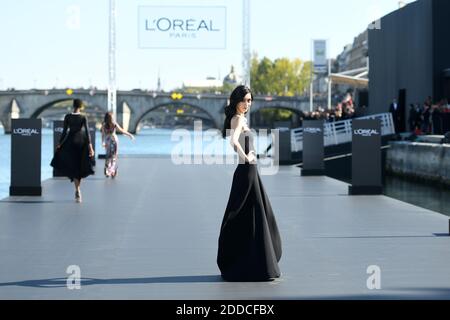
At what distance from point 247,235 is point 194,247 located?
2.54 m

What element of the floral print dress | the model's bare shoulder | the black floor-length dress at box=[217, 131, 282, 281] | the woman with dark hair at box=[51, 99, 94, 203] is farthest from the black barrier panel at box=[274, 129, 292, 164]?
the black floor-length dress at box=[217, 131, 282, 281]

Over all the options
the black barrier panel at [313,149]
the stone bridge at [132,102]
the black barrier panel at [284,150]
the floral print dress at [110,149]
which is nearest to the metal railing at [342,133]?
the black barrier panel at [284,150]

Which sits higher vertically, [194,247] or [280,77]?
[280,77]

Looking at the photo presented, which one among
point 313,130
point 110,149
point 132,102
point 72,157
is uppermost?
point 132,102

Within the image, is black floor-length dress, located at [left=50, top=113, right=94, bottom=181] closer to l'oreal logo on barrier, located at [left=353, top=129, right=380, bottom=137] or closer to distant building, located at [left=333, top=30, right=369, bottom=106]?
l'oreal logo on barrier, located at [left=353, top=129, right=380, bottom=137]

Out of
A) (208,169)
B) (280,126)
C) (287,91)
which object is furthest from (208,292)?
(287,91)

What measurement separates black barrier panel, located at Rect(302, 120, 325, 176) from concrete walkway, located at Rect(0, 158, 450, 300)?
6795 millimetres

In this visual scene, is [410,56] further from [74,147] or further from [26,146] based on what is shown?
[74,147]

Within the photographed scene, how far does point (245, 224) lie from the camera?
353 inches

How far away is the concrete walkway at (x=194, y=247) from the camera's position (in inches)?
334

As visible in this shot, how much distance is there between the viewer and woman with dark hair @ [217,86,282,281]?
8.91 metres

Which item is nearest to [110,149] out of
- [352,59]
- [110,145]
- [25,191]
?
[110,145]

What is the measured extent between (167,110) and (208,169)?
13373 centimetres

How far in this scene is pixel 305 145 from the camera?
27125 mm
